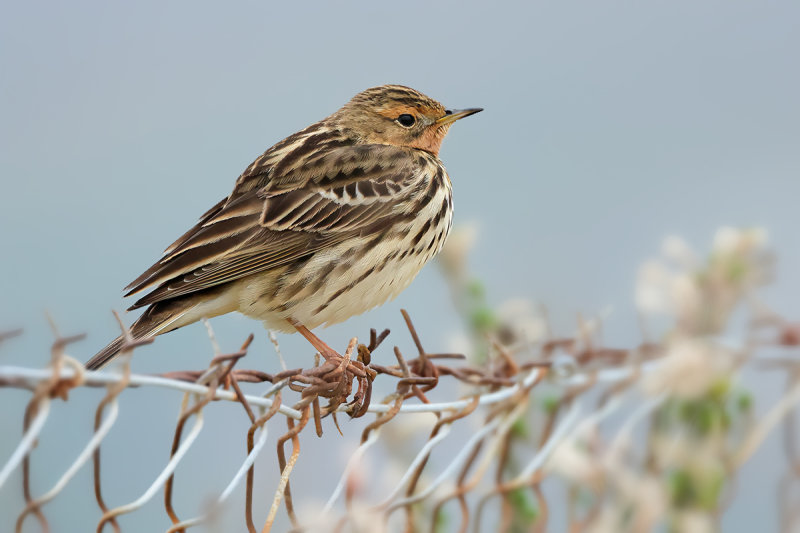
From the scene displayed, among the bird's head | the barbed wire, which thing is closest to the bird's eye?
the bird's head

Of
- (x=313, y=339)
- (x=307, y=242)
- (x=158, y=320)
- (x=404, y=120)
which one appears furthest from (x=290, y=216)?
(x=404, y=120)

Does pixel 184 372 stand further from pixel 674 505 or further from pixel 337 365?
pixel 674 505

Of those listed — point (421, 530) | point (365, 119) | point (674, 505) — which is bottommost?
point (674, 505)

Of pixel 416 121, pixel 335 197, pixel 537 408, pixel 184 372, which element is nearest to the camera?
pixel 184 372

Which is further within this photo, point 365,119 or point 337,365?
point 365,119

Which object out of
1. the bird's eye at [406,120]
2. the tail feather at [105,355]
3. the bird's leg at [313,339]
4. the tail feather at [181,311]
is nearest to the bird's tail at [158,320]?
the tail feather at [181,311]

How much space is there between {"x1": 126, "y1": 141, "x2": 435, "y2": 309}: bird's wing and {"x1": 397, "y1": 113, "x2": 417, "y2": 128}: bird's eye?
340mm

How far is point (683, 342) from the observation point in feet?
17.0

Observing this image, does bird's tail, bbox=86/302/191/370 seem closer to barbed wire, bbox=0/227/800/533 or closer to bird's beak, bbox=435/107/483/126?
barbed wire, bbox=0/227/800/533

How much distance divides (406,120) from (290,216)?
1228 mm

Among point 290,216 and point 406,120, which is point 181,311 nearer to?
point 290,216

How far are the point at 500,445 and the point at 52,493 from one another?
2711 mm

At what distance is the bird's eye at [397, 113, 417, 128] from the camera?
5941 millimetres

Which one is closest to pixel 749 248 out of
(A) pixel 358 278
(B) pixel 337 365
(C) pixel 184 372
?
(A) pixel 358 278
